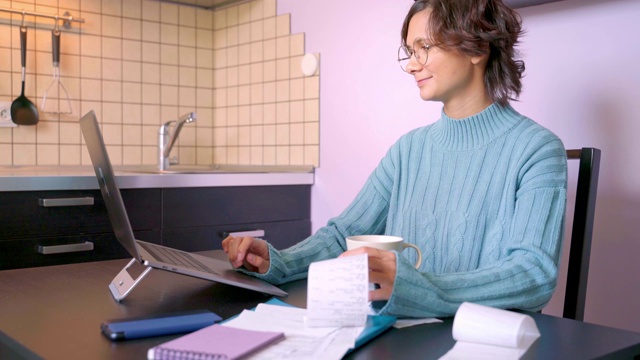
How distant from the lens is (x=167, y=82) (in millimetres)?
3145

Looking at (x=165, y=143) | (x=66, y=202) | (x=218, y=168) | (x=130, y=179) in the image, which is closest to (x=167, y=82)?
(x=165, y=143)

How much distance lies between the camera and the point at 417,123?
→ 2393 millimetres

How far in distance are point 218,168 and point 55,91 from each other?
798mm

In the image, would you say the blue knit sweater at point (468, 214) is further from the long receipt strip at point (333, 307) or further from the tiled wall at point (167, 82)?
the tiled wall at point (167, 82)

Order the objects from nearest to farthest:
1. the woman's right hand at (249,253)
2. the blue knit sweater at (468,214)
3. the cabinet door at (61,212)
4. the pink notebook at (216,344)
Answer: the pink notebook at (216,344) → the blue knit sweater at (468,214) → the woman's right hand at (249,253) → the cabinet door at (61,212)

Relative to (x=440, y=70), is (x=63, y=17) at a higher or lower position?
higher

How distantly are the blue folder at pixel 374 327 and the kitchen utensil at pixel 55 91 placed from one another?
2.21 m

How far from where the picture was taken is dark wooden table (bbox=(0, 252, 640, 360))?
833 millimetres

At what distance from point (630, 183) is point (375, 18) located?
112cm

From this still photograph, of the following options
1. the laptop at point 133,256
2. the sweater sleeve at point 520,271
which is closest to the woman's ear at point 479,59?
the sweater sleeve at point 520,271

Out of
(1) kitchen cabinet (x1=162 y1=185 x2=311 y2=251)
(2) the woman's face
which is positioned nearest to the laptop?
(2) the woman's face

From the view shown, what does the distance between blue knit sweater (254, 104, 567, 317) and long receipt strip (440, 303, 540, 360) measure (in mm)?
124

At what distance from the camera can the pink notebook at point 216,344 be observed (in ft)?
2.39

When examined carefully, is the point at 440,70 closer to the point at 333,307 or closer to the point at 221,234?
the point at 333,307
